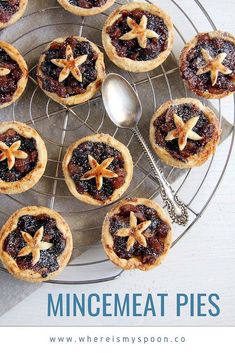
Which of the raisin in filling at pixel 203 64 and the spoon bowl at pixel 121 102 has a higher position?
the raisin in filling at pixel 203 64

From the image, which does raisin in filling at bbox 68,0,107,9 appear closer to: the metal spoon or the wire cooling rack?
the wire cooling rack

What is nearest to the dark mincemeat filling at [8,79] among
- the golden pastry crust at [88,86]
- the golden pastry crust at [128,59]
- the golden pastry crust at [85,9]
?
the golden pastry crust at [88,86]

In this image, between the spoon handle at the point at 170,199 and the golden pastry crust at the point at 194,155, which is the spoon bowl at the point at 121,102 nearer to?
the golden pastry crust at the point at 194,155

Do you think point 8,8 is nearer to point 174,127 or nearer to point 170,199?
point 174,127

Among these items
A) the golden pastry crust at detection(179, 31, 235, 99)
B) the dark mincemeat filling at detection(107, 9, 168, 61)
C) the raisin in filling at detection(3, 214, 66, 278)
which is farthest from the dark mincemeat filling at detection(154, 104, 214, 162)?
the raisin in filling at detection(3, 214, 66, 278)

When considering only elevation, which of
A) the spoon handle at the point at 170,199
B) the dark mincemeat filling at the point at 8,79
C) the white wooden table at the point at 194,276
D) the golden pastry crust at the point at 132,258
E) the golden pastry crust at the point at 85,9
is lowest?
the white wooden table at the point at 194,276

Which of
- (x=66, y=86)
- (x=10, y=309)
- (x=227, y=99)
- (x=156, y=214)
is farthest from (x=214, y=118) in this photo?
(x=10, y=309)
